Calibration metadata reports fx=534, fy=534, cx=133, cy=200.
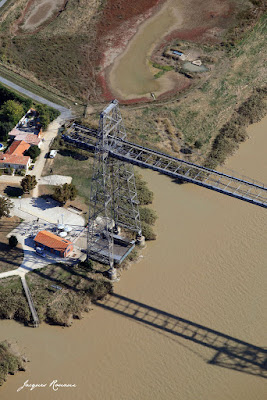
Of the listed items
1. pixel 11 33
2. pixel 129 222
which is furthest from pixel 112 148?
pixel 11 33

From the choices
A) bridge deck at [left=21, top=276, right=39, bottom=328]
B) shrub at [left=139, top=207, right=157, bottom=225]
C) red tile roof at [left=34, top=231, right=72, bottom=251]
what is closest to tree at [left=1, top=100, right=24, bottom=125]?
red tile roof at [left=34, top=231, right=72, bottom=251]

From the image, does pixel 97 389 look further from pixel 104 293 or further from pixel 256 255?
pixel 256 255

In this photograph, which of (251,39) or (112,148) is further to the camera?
(251,39)

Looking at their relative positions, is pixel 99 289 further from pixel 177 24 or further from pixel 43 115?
pixel 177 24

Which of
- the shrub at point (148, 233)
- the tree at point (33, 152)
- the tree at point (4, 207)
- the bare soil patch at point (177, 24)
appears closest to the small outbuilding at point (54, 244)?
the tree at point (4, 207)

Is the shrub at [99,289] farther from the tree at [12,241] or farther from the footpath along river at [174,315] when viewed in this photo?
the tree at [12,241]

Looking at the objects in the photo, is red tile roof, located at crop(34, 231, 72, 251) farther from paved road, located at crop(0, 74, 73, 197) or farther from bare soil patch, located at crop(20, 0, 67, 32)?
bare soil patch, located at crop(20, 0, 67, 32)

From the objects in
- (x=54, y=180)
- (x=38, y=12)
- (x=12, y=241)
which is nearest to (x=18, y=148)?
(x=54, y=180)

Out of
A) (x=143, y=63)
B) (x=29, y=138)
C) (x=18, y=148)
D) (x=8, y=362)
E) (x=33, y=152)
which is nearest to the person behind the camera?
(x=8, y=362)
